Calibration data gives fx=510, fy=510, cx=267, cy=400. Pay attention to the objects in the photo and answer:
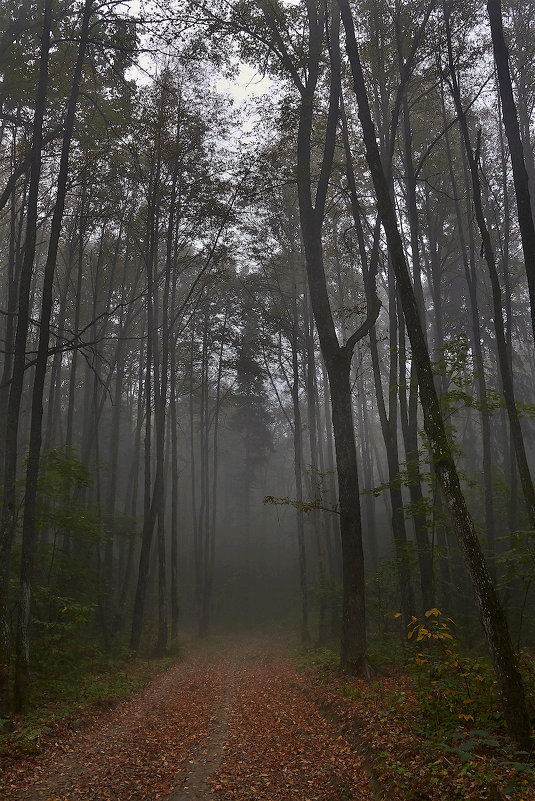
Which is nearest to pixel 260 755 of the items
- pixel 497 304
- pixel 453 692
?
pixel 453 692

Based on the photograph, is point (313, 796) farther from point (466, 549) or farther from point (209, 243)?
point (209, 243)

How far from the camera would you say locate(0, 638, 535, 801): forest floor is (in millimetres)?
4117

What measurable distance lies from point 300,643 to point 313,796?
12955 mm

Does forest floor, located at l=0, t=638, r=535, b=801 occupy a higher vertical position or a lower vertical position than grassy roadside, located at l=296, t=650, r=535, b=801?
lower

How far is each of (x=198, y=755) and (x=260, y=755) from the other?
2.27 feet

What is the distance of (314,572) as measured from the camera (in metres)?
26.4

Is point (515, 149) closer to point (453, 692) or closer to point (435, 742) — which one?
point (453, 692)

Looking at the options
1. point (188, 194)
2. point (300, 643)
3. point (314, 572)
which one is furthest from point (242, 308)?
point (314, 572)

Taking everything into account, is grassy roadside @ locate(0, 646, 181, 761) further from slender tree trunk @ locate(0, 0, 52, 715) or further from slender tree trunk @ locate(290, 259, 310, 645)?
slender tree trunk @ locate(290, 259, 310, 645)

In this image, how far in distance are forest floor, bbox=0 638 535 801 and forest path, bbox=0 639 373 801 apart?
16 millimetres

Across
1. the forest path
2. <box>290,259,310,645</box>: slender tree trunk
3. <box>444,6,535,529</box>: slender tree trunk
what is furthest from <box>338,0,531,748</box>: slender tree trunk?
<box>290,259,310,645</box>: slender tree trunk

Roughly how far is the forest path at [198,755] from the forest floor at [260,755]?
0.02 m

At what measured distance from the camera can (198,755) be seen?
5.64m

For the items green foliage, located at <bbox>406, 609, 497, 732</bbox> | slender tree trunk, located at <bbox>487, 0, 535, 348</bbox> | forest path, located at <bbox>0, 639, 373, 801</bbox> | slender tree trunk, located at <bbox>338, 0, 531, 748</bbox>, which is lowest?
forest path, located at <bbox>0, 639, 373, 801</bbox>
